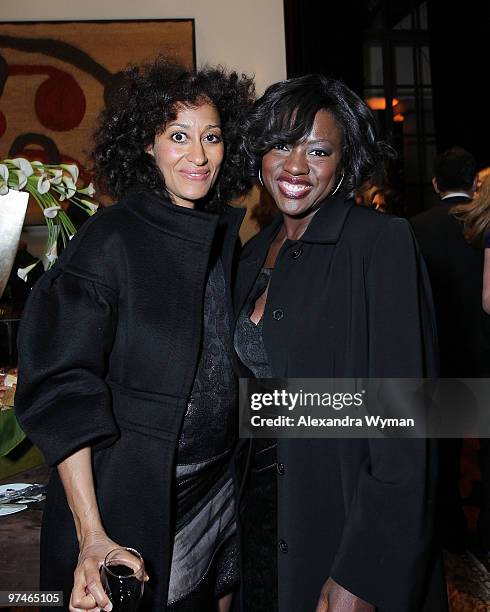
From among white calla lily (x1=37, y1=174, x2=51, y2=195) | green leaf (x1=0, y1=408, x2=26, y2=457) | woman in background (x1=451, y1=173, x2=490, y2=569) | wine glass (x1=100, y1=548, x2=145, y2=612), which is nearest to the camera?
wine glass (x1=100, y1=548, x2=145, y2=612)

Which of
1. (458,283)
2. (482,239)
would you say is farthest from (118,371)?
(458,283)

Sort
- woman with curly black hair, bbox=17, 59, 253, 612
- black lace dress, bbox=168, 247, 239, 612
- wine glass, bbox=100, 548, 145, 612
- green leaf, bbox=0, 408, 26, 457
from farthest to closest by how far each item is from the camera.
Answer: green leaf, bbox=0, 408, 26, 457, black lace dress, bbox=168, 247, 239, 612, woman with curly black hair, bbox=17, 59, 253, 612, wine glass, bbox=100, 548, 145, 612

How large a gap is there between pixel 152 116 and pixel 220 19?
7.62 ft

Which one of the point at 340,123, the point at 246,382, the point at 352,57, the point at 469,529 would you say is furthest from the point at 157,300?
the point at 352,57

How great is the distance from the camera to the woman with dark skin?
129cm

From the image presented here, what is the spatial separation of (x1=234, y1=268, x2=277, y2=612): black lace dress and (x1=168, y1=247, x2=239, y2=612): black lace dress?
0.14ft

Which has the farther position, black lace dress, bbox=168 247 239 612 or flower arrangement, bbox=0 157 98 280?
flower arrangement, bbox=0 157 98 280

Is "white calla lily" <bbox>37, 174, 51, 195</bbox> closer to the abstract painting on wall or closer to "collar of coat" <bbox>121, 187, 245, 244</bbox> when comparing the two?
"collar of coat" <bbox>121, 187, 245, 244</bbox>

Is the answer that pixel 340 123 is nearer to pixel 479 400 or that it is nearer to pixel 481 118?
pixel 479 400

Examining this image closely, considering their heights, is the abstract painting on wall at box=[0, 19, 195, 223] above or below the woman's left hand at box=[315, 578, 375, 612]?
above

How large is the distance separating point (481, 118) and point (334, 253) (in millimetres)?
5416

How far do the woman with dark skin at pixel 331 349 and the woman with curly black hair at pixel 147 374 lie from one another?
10cm

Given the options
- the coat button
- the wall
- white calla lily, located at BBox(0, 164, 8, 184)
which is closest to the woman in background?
the wall

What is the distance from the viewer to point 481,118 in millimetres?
6285
